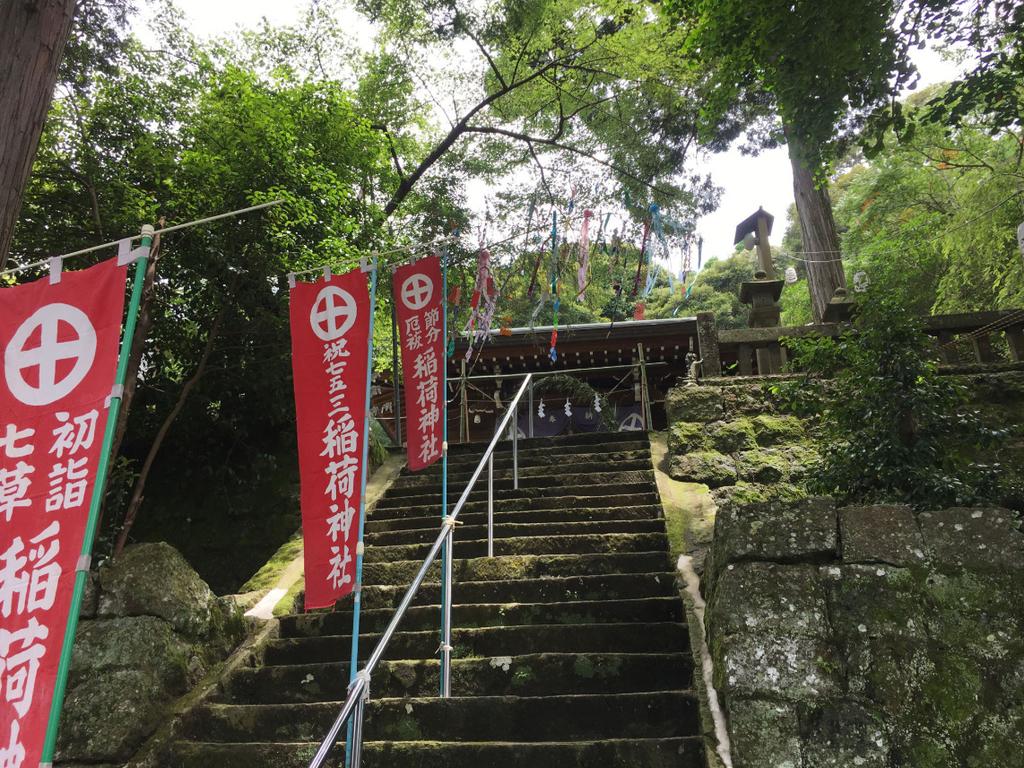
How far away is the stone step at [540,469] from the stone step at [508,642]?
114 inches

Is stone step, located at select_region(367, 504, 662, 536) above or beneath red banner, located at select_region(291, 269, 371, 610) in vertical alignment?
beneath

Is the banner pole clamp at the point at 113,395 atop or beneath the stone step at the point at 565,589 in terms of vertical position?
atop

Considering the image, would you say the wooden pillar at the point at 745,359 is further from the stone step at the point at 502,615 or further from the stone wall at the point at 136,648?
the stone wall at the point at 136,648

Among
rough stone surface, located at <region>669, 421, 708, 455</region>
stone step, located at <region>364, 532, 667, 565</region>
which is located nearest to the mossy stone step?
rough stone surface, located at <region>669, 421, 708, 455</region>

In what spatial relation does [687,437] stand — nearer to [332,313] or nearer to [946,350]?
[946,350]

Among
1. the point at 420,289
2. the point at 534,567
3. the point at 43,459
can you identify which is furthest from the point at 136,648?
the point at 420,289

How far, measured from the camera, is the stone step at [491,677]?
397 centimetres

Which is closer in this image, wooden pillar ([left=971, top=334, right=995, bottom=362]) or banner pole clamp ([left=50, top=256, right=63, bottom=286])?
banner pole clamp ([left=50, top=256, right=63, bottom=286])

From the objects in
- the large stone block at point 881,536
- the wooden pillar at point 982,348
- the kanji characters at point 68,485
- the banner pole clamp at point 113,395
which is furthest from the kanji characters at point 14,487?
the wooden pillar at point 982,348

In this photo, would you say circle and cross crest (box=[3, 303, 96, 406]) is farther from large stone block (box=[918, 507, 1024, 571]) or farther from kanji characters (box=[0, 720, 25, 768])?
large stone block (box=[918, 507, 1024, 571])

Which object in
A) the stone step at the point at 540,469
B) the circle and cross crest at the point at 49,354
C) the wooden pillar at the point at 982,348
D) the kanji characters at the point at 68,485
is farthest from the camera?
the stone step at the point at 540,469

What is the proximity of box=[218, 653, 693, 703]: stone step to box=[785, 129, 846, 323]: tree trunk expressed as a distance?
28.0 ft

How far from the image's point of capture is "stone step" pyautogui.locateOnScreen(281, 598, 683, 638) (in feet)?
15.0

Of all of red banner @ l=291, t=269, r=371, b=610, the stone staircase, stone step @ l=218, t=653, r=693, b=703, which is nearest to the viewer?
the stone staircase
